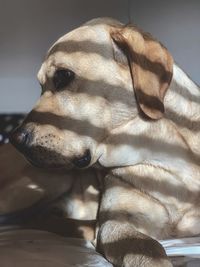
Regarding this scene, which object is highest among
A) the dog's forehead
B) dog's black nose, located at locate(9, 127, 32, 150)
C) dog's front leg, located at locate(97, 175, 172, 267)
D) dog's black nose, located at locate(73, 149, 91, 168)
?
the dog's forehead

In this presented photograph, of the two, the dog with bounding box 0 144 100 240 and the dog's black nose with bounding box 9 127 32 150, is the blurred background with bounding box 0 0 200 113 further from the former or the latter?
the dog's black nose with bounding box 9 127 32 150

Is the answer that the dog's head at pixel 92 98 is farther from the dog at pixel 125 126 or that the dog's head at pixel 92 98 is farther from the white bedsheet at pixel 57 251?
the white bedsheet at pixel 57 251

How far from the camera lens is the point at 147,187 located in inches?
64.4

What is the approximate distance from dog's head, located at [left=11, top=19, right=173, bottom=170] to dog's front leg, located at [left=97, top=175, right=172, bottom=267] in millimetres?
115

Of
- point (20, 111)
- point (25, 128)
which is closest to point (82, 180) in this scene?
point (25, 128)

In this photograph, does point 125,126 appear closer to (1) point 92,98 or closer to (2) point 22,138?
(1) point 92,98

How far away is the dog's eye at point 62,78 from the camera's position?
1604 mm

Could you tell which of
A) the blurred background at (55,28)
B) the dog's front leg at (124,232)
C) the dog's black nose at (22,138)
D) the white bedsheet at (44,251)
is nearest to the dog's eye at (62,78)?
the dog's black nose at (22,138)

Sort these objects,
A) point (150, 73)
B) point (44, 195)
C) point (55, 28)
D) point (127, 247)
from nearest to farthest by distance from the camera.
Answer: point (127, 247) → point (150, 73) → point (44, 195) → point (55, 28)

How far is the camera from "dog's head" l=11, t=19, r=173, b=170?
158 cm

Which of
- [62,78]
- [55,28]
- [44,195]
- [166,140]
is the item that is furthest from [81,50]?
[55,28]

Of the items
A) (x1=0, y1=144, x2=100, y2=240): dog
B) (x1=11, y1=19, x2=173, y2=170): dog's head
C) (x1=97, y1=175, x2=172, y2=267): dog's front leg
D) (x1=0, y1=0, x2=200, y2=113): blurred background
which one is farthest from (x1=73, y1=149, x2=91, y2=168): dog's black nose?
(x1=0, y1=0, x2=200, y2=113): blurred background

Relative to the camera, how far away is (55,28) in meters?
2.61

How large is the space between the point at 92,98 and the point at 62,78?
101 mm
